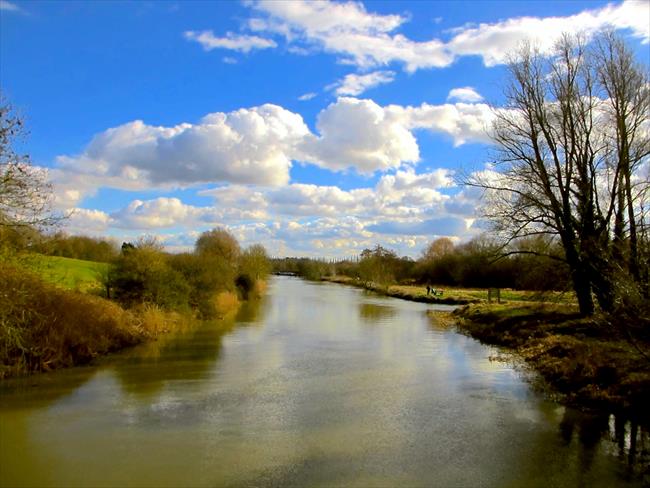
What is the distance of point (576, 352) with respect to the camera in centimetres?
1478

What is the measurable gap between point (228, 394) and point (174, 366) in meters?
4.44

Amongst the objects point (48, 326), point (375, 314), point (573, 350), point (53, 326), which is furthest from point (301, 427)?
point (375, 314)

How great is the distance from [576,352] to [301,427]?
29.0 ft

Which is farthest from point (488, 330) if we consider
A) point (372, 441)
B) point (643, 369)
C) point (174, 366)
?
point (372, 441)

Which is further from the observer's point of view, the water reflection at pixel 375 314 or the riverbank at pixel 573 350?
the water reflection at pixel 375 314

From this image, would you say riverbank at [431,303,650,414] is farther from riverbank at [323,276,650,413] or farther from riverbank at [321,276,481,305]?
riverbank at [321,276,481,305]

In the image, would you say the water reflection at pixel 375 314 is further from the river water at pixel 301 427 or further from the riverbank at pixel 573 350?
the river water at pixel 301 427

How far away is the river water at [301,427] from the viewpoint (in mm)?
7738

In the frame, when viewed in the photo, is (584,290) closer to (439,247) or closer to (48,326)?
(48,326)

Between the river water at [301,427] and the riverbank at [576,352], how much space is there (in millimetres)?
796

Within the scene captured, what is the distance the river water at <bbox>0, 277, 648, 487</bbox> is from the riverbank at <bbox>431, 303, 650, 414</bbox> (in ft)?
2.61

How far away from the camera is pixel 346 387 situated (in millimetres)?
13312

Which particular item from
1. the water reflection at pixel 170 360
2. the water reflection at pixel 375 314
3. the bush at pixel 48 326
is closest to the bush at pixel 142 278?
the water reflection at pixel 170 360

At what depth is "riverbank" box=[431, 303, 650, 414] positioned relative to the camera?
35.5ft
